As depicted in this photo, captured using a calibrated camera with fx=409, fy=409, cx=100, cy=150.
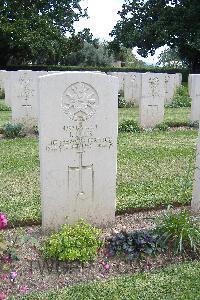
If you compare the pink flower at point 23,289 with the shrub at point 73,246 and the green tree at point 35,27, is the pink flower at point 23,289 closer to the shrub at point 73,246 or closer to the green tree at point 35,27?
the shrub at point 73,246

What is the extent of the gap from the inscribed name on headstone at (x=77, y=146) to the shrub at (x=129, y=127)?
628 cm

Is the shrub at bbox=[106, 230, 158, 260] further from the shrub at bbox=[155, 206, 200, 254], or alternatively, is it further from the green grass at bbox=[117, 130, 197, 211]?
the green grass at bbox=[117, 130, 197, 211]

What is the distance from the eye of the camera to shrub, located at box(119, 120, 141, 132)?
1088 centimetres

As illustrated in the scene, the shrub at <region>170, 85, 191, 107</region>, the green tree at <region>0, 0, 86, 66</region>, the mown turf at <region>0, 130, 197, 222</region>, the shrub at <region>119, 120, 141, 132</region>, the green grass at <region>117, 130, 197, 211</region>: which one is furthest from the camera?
the green tree at <region>0, 0, 86, 66</region>

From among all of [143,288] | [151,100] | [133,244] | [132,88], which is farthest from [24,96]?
[143,288]

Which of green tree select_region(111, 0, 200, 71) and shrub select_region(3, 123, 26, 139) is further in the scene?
green tree select_region(111, 0, 200, 71)

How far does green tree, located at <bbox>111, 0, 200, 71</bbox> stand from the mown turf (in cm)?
1928

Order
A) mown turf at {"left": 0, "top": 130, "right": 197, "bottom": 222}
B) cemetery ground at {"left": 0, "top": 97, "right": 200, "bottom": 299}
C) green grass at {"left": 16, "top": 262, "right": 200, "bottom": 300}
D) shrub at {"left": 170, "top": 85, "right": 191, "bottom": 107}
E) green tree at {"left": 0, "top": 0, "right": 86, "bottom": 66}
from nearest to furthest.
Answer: green grass at {"left": 16, "top": 262, "right": 200, "bottom": 300}
cemetery ground at {"left": 0, "top": 97, "right": 200, "bottom": 299}
mown turf at {"left": 0, "top": 130, "right": 197, "bottom": 222}
shrub at {"left": 170, "top": 85, "right": 191, "bottom": 107}
green tree at {"left": 0, "top": 0, "right": 86, "bottom": 66}

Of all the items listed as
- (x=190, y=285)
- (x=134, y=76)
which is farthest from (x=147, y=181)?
(x=134, y=76)

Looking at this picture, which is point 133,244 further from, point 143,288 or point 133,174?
point 133,174

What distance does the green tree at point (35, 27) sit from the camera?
26822 mm

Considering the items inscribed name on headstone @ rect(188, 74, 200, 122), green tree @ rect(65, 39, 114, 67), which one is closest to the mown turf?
inscribed name on headstone @ rect(188, 74, 200, 122)

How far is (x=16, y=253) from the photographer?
4.01 meters

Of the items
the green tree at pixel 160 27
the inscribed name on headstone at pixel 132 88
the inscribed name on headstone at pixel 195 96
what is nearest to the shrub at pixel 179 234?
the inscribed name on headstone at pixel 195 96
